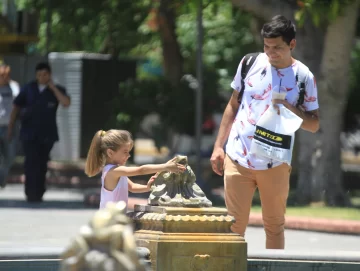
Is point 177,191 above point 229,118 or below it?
below

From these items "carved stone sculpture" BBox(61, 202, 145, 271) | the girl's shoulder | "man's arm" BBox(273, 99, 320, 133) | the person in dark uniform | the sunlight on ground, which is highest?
"man's arm" BBox(273, 99, 320, 133)

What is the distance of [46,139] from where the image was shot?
15.4 metres

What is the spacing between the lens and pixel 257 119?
288 inches

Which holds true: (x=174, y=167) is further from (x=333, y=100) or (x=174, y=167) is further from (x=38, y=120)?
(x=333, y=100)

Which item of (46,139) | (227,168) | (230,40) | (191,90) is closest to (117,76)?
(191,90)

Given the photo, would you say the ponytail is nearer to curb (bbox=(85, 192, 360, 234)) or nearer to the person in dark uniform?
curb (bbox=(85, 192, 360, 234))

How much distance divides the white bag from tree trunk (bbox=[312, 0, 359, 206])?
27.3ft

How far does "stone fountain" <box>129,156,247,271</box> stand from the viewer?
627 cm

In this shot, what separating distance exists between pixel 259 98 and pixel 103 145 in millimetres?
1013

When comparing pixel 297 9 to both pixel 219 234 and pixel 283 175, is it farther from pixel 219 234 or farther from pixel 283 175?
pixel 219 234

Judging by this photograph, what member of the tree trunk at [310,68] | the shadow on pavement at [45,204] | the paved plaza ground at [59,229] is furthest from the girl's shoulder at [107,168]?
the tree trunk at [310,68]

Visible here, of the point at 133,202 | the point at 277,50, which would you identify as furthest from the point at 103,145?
the point at 133,202

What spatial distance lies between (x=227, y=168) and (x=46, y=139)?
26.7 ft

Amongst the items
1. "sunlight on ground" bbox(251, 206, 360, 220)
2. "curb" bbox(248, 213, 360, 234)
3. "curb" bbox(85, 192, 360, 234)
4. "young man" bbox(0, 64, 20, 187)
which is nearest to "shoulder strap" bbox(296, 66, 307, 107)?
"curb" bbox(85, 192, 360, 234)
